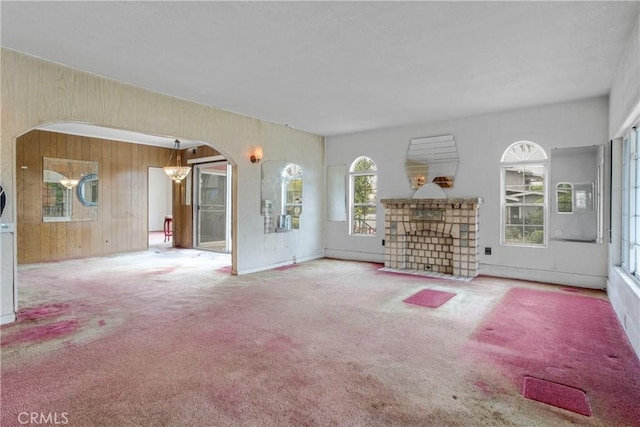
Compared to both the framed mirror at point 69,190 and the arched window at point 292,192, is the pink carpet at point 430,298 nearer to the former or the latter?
the arched window at point 292,192

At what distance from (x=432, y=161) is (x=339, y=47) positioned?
354cm

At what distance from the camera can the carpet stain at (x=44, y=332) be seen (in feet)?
9.77

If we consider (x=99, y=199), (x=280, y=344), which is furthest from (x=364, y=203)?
(x=99, y=199)

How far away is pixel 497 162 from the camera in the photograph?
5629 mm

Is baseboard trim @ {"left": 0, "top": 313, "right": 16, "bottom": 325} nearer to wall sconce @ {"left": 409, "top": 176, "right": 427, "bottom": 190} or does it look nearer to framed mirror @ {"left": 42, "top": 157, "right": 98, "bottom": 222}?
framed mirror @ {"left": 42, "top": 157, "right": 98, "bottom": 222}

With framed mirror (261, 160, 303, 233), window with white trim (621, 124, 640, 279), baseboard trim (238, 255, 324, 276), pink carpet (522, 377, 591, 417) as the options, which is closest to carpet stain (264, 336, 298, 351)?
pink carpet (522, 377, 591, 417)

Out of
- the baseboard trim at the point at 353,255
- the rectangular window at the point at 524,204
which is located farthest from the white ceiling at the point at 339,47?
the baseboard trim at the point at 353,255

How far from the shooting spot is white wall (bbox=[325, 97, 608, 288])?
4.90 meters

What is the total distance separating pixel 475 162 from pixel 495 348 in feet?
12.3

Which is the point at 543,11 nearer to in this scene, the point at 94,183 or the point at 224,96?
the point at 224,96

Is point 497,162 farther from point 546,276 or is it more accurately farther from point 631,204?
point 631,204

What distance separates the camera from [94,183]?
7.88 metres

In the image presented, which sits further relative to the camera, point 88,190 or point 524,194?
point 88,190

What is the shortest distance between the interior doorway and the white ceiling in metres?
4.29
